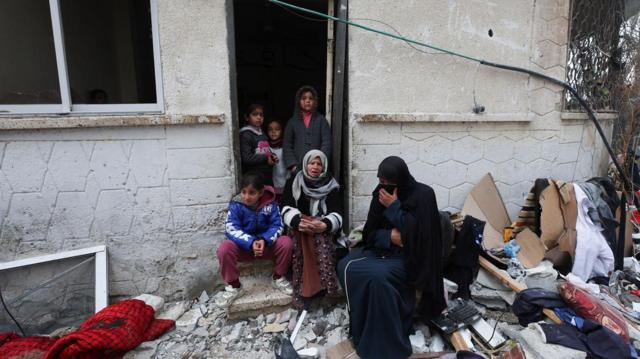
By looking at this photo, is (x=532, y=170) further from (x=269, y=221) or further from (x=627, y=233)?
(x=269, y=221)

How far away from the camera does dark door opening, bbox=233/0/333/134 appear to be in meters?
7.20

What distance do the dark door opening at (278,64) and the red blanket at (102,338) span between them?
196 inches

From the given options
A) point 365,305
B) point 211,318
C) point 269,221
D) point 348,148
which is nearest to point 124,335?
point 211,318

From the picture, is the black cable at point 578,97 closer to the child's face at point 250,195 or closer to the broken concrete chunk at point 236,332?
the child's face at point 250,195

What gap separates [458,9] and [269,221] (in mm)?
2701

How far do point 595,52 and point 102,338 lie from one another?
5.75 m

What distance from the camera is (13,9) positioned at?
9.95ft

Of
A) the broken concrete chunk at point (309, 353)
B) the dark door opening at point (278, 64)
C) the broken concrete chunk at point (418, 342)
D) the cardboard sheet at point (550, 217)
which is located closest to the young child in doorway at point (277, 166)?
the broken concrete chunk at point (309, 353)

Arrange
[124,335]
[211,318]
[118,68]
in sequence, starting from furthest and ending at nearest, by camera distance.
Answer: [118,68] → [211,318] → [124,335]

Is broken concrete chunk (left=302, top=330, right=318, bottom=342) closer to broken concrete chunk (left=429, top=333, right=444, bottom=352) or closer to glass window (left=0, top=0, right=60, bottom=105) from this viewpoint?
broken concrete chunk (left=429, top=333, right=444, bottom=352)

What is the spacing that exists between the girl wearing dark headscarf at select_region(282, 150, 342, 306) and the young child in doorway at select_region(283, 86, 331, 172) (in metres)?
0.35

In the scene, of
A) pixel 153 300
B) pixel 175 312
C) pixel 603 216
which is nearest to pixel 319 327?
pixel 175 312

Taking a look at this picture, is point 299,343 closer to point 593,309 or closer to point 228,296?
point 228,296

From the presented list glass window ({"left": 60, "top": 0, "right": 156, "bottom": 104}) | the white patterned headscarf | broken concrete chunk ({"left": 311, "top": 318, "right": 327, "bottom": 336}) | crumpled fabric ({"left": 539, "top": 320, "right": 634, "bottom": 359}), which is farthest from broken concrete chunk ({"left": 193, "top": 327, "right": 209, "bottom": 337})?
crumpled fabric ({"left": 539, "top": 320, "right": 634, "bottom": 359})
